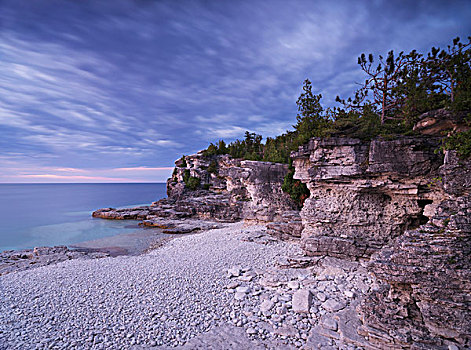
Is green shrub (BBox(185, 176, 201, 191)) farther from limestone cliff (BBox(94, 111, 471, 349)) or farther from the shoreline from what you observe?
the shoreline

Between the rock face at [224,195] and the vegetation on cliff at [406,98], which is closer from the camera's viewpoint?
the vegetation on cliff at [406,98]

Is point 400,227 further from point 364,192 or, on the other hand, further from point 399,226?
Result: point 364,192

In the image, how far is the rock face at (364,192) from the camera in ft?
32.1

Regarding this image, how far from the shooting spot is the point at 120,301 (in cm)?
928

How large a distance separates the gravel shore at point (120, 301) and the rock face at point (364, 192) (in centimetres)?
337

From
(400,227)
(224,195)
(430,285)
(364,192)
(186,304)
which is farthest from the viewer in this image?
(224,195)

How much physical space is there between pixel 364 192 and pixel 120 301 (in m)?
12.4

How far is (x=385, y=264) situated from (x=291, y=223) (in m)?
9.23

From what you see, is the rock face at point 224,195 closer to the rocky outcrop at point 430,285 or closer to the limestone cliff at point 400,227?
the limestone cliff at point 400,227

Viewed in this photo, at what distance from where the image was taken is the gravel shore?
291 inches

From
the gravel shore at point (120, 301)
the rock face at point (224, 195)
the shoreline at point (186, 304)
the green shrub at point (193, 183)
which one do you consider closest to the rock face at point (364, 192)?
the shoreline at point (186, 304)

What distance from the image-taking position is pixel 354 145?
1109cm

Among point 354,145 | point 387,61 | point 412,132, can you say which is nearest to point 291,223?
point 354,145

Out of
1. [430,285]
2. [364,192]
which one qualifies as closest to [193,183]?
[364,192]
